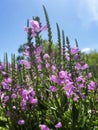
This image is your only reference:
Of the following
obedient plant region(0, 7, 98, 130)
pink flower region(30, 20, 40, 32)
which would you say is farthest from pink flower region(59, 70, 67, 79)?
pink flower region(30, 20, 40, 32)

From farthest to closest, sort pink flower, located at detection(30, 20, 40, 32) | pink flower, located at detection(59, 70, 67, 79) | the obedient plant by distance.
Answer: pink flower, located at detection(30, 20, 40, 32)
pink flower, located at detection(59, 70, 67, 79)
the obedient plant

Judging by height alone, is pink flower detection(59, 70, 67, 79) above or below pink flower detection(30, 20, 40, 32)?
below

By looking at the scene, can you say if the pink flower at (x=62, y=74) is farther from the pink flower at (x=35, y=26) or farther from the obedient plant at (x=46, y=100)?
the pink flower at (x=35, y=26)

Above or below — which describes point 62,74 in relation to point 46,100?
above

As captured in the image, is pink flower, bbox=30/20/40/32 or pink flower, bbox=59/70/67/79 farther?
pink flower, bbox=30/20/40/32

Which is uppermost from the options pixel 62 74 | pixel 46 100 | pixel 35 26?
pixel 35 26

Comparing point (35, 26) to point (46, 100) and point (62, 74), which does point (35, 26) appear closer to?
point (62, 74)

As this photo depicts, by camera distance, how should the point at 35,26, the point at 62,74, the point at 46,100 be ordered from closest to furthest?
the point at 62,74 → the point at 35,26 → the point at 46,100

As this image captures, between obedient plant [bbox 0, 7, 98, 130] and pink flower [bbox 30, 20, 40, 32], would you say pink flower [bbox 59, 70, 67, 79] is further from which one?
pink flower [bbox 30, 20, 40, 32]

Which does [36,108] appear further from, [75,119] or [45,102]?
[75,119]

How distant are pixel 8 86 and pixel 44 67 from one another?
103 cm

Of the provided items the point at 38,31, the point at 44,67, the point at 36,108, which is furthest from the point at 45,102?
the point at 38,31

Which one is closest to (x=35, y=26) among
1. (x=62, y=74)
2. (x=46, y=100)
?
(x=62, y=74)

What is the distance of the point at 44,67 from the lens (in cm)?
709
